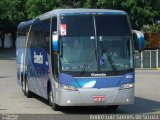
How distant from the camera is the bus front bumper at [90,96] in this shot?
14.5 meters

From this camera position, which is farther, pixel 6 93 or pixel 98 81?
pixel 6 93

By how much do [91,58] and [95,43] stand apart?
452 mm

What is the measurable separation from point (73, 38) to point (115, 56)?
1.28m

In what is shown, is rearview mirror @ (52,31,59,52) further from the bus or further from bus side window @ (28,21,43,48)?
bus side window @ (28,21,43,48)

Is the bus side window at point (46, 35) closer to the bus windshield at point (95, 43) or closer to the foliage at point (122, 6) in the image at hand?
the bus windshield at point (95, 43)

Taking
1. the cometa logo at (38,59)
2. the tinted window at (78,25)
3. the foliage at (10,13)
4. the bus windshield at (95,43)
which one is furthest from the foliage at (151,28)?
the tinted window at (78,25)

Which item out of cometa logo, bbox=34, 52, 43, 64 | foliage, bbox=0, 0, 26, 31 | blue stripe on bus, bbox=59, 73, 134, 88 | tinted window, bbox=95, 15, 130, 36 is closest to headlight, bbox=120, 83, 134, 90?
blue stripe on bus, bbox=59, 73, 134, 88

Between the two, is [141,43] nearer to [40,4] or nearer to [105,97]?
[105,97]

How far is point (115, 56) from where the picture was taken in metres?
14.9

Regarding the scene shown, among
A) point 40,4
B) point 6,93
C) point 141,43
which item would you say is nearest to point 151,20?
point 40,4

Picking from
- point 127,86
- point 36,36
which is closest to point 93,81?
point 127,86

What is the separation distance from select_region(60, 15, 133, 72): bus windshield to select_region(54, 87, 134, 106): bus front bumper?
1.96ft

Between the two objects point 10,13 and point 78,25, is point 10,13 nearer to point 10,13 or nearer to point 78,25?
point 10,13

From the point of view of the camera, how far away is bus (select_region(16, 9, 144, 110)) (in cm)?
1455
